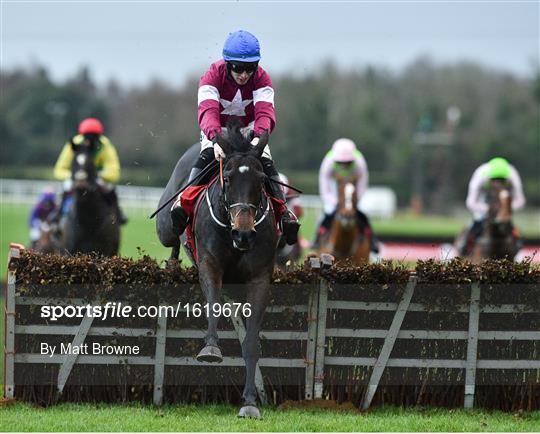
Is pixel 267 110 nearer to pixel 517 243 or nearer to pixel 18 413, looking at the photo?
pixel 18 413

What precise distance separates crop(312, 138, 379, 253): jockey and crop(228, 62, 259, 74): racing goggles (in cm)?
519

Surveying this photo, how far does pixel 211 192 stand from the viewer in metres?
6.72

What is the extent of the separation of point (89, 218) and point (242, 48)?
4.68m

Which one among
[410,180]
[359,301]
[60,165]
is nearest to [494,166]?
[60,165]

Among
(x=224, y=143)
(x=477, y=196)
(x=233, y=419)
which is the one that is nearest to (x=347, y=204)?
(x=477, y=196)

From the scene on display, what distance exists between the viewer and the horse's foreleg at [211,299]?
6219 millimetres

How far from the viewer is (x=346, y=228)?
11.7 m

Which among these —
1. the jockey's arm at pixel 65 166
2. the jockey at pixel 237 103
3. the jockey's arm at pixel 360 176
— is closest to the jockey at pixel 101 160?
the jockey's arm at pixel 65 166

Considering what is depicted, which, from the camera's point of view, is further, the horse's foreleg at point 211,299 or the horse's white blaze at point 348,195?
the horse's white blaze at point 348,195

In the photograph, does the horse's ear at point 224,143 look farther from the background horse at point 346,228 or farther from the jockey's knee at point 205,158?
the background horse at point 346,228

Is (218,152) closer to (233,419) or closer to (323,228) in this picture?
(233,419)

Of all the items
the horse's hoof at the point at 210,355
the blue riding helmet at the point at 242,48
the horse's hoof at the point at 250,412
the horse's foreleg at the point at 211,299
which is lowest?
the horse's hoof at the point at 250,412

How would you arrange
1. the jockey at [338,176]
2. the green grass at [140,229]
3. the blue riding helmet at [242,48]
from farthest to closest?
1. the green grass at [140,229]
2. the jockey at [338,176]
3. the blue riding helmet at [242,48]

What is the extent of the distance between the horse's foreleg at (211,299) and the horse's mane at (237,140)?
0.73m
